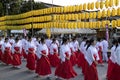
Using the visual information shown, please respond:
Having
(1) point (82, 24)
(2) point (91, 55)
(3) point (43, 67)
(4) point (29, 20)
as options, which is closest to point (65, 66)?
(3) point (43, 67)

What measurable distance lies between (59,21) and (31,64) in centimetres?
1414

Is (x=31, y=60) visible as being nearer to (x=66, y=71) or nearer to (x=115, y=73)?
(x=66, y=71)

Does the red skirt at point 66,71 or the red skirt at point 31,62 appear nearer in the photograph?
the red skirt at point 66,71

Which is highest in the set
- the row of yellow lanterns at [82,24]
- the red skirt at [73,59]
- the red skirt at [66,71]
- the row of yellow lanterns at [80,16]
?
the row of yellow lanterns at [80,16]

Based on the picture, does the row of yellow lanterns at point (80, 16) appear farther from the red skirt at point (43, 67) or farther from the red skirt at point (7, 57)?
the red skirt at point (43, 67)

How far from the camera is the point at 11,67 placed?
16.6 metres

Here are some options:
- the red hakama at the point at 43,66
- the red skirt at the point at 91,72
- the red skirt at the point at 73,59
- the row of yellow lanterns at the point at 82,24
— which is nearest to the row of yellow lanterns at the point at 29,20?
Result: the row of yellow lanterns at the point at 82,24

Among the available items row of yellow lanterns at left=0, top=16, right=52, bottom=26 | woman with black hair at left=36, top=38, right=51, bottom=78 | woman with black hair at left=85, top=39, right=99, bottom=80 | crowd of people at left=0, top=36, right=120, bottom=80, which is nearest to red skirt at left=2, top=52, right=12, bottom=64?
crowd of people at left=0, top=36, right=120, bottom=80

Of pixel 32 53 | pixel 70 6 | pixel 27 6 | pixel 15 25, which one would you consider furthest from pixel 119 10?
pixel 27 6

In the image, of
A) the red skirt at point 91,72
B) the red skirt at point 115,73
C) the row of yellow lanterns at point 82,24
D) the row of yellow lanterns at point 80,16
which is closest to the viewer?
the red skirt at point 91,72

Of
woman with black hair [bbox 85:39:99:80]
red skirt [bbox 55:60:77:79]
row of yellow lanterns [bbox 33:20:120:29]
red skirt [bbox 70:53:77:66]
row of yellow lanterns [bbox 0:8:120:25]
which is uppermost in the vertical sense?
row of yellow lanterns [bbox 0:8:120:25]

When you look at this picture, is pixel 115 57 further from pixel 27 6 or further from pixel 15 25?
pixel 27 6

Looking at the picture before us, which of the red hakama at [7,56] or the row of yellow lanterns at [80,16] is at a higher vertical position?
the row of yellow lanterns at [80,16]

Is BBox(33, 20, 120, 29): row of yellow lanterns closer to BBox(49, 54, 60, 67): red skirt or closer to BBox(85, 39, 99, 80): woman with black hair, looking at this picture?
BBox(49, 54, 60, 67): red skirt
